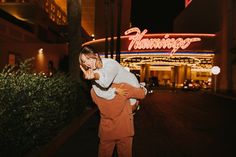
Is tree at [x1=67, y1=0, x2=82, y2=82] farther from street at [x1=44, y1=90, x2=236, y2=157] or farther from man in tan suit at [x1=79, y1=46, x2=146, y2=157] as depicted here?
man in tan suit at [x1=79, y1=46, x2=146, y2=157]

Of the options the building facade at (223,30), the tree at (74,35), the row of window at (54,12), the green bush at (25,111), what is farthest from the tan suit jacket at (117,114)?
the row of window at (54,12)

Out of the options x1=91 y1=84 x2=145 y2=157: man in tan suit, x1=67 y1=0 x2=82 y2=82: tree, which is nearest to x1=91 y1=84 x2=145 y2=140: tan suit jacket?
x1=91 y1=84 x2=145 y2=157: man in tan suit

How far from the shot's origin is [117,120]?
4.48 m

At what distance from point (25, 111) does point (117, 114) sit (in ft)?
11.7

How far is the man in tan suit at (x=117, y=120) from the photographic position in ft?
14.4

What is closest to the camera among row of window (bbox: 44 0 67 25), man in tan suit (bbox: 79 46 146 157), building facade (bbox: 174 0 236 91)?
man in tan suit (bbox: 79 46 146 157)

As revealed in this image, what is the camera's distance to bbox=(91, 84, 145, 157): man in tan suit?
14.4 feet

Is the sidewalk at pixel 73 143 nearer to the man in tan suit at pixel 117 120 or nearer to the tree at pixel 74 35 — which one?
the man in tan suit at pixel 117 120

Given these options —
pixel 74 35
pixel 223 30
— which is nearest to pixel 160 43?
pixel 223 30

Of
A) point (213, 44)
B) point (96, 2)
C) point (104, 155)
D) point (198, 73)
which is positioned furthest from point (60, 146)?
point (96, 2)

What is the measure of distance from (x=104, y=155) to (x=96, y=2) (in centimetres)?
8348

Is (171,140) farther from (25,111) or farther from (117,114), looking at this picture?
(117,114)

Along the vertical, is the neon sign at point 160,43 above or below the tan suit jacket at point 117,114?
above

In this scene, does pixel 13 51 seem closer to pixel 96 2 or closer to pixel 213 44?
pixel 213 44
